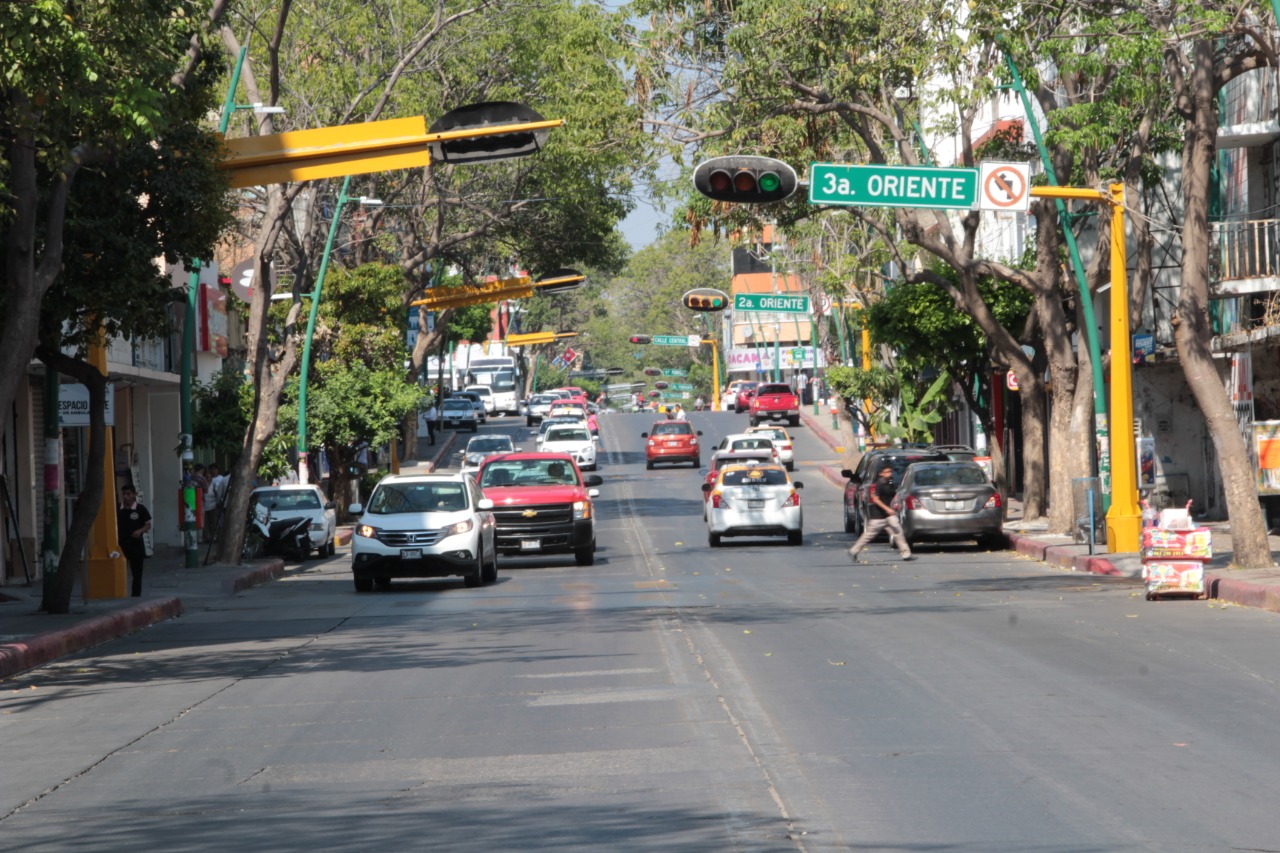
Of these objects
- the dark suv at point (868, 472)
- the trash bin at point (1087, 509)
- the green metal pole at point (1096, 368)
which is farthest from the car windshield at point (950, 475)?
the green metal pole at point (1096, 368)

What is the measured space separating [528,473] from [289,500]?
771cm

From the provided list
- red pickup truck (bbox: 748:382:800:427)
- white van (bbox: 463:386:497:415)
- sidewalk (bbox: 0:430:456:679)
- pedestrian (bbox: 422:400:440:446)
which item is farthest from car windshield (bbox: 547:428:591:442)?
white van (bbox: 463:386:497:415)

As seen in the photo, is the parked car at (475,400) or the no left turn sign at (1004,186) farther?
the parked car at (475,400)

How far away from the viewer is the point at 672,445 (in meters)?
63.9

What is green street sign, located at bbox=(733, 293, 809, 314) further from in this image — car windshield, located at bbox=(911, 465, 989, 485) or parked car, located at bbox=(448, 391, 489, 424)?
parked car, located at bbox=(448, 391, 489, 424)

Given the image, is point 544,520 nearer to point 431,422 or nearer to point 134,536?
point 134,536

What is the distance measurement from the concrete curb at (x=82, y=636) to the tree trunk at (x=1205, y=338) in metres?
13.2

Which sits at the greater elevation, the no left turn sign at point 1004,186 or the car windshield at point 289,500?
the no left turn sign at point 1004,186

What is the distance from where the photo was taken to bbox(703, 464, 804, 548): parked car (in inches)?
1294

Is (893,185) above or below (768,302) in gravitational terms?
below

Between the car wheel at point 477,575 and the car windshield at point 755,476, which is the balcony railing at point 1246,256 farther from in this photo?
the car wheel at point 477,575

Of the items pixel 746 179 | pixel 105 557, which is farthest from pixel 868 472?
pixel 746 179

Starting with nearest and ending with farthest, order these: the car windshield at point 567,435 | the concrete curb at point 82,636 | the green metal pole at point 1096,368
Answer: the concrete curb at point 82,636, the green metal pole at point 1096,368, the car windshield at point 567,435

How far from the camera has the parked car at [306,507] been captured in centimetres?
3544
